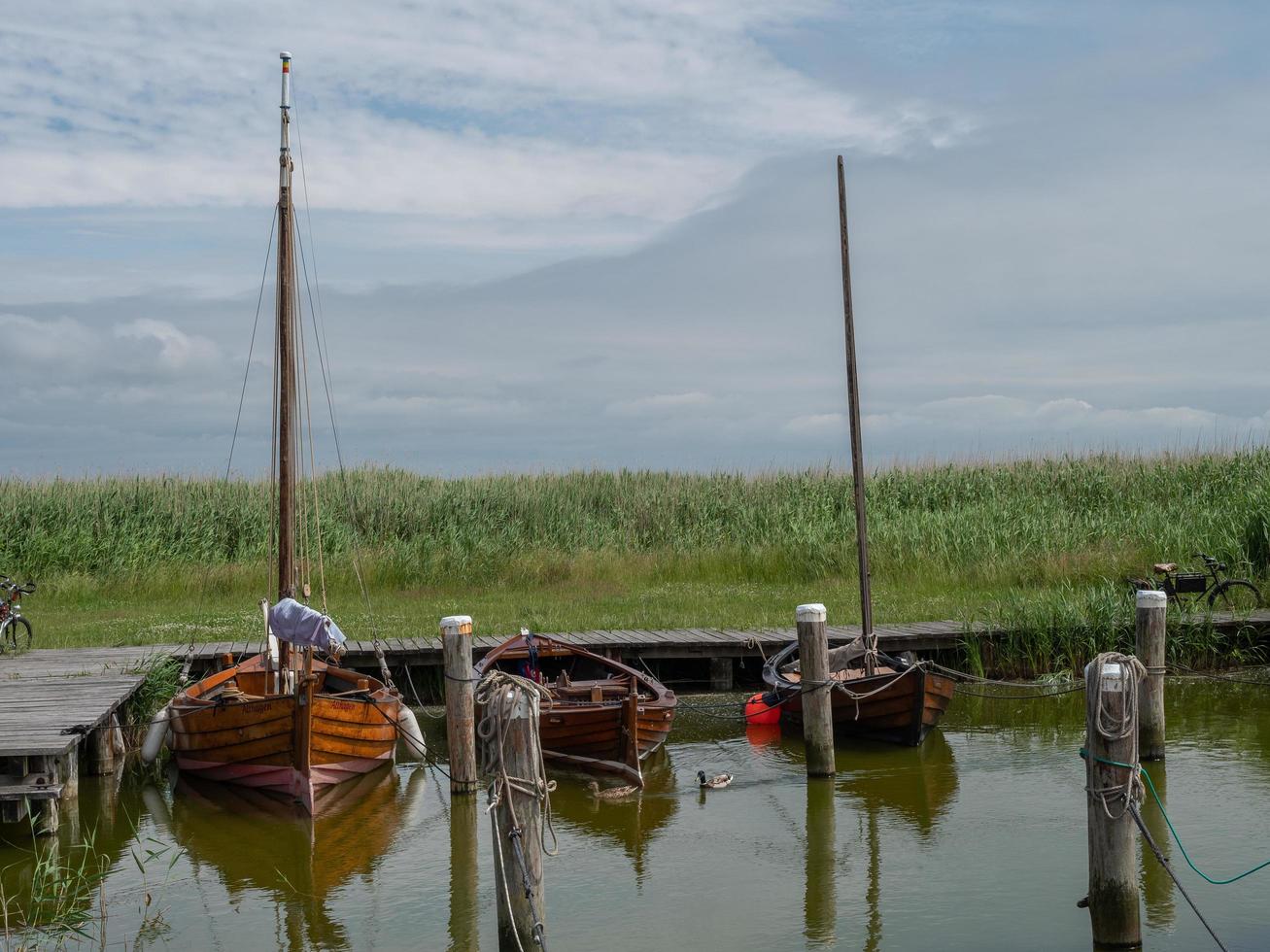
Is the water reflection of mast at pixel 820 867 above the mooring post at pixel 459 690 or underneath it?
underneath

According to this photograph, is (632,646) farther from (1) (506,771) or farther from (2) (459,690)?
(1) (506,771)

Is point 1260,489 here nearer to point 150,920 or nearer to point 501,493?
point 501,493

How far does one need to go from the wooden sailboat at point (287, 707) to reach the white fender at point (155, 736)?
0.40 feet

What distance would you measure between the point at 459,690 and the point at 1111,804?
6.24 meters

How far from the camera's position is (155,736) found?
1362 centimetres

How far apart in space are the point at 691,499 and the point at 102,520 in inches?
530

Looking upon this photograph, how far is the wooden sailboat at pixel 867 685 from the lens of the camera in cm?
1387

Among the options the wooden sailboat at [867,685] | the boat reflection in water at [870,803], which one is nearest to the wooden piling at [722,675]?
the boat reflection in water at [870,803]

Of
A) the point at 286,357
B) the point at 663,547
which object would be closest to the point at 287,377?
the point at 286,357

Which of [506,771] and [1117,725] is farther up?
[1117,725]

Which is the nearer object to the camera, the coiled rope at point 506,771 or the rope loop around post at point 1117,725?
the coiled rope at point 506,771

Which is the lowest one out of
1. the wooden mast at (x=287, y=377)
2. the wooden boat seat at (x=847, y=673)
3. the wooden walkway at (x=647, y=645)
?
the wooden boat seat at (x=847, y=673)

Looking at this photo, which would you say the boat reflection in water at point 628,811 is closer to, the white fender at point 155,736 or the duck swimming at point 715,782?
the duck swimming at point 715,782

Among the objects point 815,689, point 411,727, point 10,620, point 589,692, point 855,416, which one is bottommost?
point 411,727
